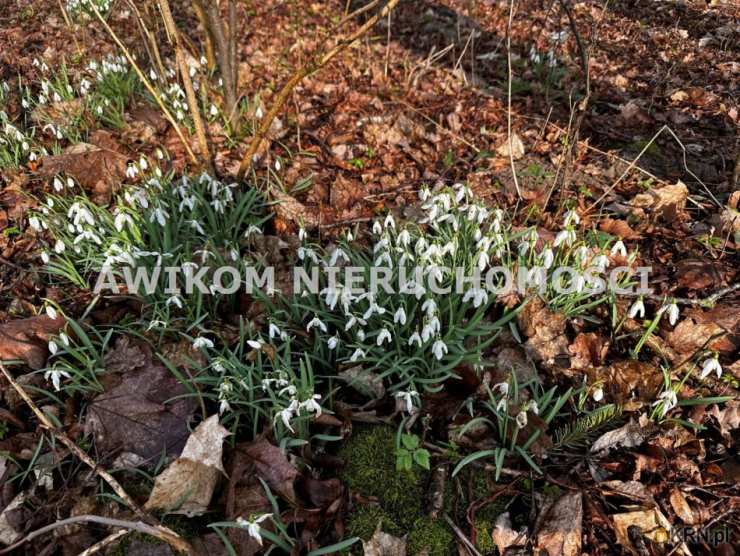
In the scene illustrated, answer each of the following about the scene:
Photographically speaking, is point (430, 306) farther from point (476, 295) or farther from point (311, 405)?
point (311, 405)

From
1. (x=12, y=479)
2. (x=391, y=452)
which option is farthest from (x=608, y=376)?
(x=12, y=479)

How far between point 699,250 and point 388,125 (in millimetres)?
2370

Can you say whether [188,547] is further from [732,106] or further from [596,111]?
[732,106]

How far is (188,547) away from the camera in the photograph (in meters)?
1.71

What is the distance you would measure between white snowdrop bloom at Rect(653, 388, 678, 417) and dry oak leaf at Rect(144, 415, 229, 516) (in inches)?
67.6

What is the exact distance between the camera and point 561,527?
6.15ft

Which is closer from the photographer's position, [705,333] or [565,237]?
[705,333]

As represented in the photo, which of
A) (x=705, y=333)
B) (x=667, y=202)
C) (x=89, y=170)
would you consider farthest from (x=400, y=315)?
(x=89, y=170)

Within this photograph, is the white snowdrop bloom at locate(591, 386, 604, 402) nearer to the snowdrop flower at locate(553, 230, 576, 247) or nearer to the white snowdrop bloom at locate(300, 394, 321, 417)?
the snowdrop flower at locate(553, 230, 576, 247)

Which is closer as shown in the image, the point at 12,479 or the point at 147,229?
the point at 12,479

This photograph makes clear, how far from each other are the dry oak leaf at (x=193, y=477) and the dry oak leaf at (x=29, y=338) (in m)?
0.99

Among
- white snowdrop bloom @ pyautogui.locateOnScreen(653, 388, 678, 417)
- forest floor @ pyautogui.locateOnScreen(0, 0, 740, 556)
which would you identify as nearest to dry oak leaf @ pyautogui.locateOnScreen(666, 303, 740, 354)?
forest floor @ pyautogui.locateOnScreen(0, 0, 740, 556)

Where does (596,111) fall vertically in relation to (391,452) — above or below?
above

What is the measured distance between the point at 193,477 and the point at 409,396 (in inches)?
34.6
